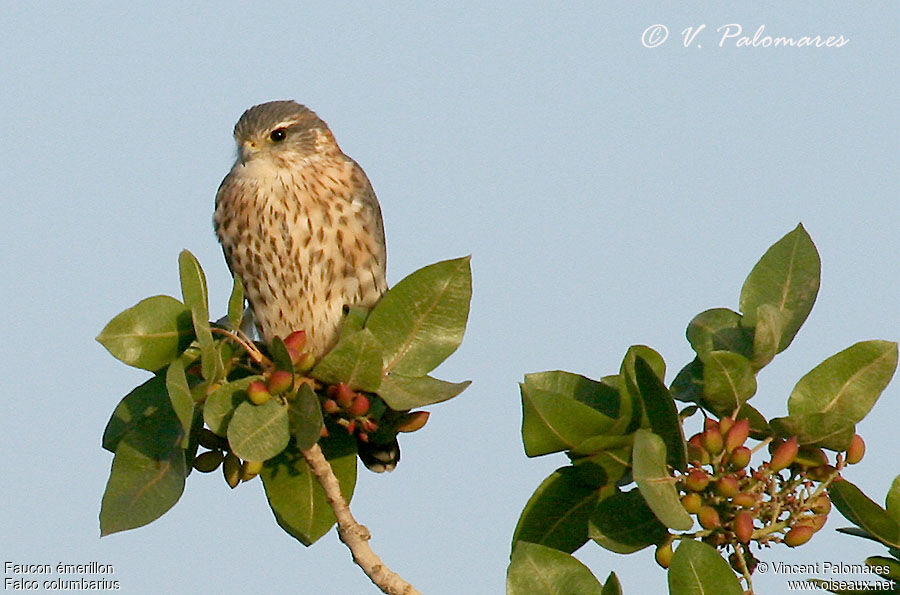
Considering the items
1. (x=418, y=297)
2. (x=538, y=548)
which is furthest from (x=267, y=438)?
(x=538, y=548)

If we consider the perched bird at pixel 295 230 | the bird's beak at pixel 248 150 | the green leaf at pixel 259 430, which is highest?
the bird's beak at pixel 248 150

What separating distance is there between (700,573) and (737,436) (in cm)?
43

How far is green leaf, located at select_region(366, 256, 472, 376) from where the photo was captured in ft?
12.6

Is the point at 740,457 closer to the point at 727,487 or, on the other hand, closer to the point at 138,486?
the point at 727,487

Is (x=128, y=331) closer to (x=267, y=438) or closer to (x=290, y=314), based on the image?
(x=267, y=438)

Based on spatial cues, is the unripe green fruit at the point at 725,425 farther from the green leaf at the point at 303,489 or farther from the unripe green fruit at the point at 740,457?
the green leaf at the point at 303,489

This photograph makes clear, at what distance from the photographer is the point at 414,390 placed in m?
3.82

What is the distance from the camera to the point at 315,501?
166 inches

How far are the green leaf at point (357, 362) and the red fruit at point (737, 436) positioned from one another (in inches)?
42.5

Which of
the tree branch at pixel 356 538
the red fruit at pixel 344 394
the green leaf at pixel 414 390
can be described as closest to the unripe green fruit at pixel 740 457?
the green leaf at pixel 414 390

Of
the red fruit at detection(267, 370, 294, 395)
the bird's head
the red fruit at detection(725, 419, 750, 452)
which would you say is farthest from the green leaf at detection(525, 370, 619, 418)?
the bird's head

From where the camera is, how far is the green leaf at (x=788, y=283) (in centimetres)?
369

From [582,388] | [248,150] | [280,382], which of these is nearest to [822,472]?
[582,388]

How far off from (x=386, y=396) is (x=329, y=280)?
2.10 m
